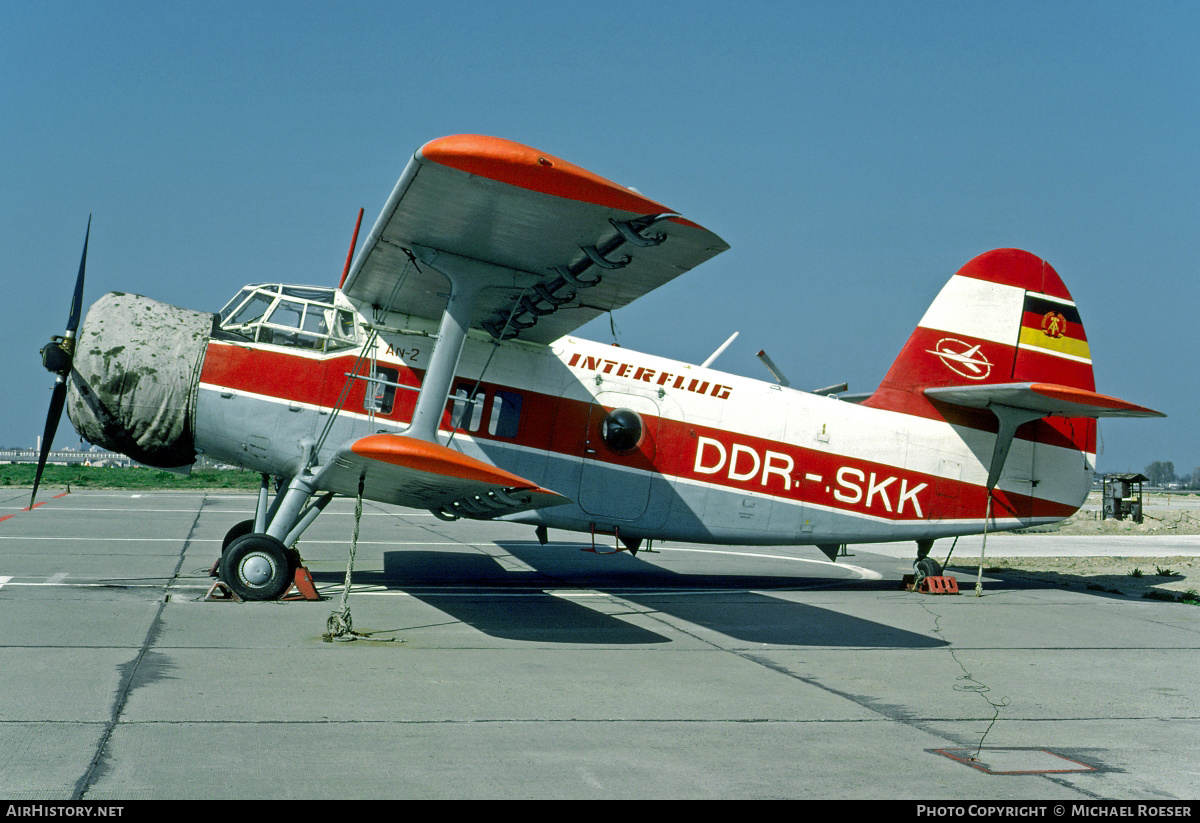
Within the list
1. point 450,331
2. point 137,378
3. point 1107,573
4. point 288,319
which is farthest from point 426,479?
point 1107,573

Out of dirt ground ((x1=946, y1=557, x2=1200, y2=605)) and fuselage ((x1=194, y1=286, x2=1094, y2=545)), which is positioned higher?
fuselage ((x1=194, y1=286, x2=1094, y2=545))

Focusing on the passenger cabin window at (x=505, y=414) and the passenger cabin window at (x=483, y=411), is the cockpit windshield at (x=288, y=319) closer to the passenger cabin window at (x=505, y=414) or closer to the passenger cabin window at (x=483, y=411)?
the passenger cabin window at (x=483, y=411)

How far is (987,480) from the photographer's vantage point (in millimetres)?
12836

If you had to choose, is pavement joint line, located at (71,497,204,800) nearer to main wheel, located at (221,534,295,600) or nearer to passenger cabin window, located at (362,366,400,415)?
main wheel, located at (221,534,295,600)

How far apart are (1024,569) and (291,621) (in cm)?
1306

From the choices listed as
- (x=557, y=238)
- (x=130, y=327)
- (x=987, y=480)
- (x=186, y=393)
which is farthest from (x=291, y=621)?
(x=987, y=480)

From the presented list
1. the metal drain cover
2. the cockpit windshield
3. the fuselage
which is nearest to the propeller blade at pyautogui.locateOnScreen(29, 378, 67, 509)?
the fuselage

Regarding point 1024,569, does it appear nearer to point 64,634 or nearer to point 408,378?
point 408,378

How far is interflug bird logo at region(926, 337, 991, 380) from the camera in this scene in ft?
42.8

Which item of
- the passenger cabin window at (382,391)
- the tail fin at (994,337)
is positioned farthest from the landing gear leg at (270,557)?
the tail fin at (994,337)

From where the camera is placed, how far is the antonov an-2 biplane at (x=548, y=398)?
7.70 meters

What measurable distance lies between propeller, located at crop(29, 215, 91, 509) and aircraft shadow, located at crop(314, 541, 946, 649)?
140 inches

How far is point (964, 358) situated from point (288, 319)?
8981 millimetres

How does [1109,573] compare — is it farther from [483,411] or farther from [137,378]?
[137,378]
